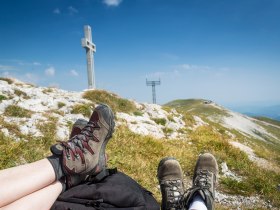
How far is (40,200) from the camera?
11.6 feet

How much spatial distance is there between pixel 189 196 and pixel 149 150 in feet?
16.8

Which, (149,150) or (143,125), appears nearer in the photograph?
(149,150)

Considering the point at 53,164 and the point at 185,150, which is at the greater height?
the point at 53,164

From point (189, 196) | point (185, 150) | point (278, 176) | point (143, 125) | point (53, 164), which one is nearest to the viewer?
point (53, 164)

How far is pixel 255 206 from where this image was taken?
22.8 feet

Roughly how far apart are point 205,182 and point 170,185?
0.64 metres

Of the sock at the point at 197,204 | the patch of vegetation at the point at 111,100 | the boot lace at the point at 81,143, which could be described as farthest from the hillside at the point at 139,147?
the boot lace at the point at 81,143

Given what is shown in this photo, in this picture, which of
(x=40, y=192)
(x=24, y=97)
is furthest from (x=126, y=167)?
(x=24, y=97)

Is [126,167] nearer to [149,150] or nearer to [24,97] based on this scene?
[149,150]

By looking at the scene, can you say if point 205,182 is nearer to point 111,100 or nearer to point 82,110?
point 82,110

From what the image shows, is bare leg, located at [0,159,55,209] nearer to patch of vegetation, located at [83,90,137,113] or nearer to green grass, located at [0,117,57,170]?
green grass, located at [0,117,57,170]

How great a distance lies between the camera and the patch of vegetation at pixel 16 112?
33.3ft

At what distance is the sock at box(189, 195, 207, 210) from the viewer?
3987 mm

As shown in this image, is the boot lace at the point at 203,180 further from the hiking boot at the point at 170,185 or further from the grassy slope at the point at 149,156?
the grassy slope at the point at 149,156
